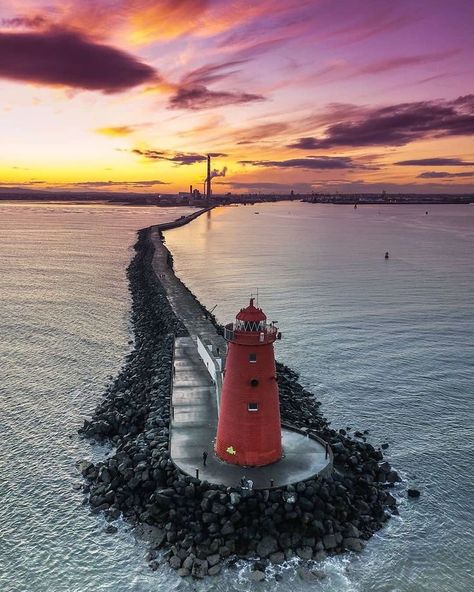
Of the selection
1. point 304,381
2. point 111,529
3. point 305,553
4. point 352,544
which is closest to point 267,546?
point 305,553

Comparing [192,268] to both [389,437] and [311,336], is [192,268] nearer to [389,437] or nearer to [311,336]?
[311,336]

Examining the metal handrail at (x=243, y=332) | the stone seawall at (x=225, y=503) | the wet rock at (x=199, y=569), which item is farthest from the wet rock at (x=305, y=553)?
the metal handrail at (x=243, y=332)

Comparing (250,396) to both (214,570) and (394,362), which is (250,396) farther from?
(394,362)

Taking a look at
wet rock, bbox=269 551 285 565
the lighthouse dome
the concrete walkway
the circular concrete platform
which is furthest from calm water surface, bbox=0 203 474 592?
the lighthouse dome

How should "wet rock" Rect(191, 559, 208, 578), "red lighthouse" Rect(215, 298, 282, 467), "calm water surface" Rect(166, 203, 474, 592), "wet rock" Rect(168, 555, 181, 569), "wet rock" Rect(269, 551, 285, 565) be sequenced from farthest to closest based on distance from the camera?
"red lighthouse" Rect(215, 298, 282, 467)
"calm water surface" Rect(166, 203, 474, 592)
"wet rock" Rect(269, 551, 285, 565)
"wet rock" Rect(168, 555, 181, 569)
"wet rock" Rect(191, 559, 208, 578)

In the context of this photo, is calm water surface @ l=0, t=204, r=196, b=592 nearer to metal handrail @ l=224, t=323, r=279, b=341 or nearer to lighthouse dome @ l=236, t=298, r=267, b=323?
metal handrail @ l=224, t=323, r=279, b=341

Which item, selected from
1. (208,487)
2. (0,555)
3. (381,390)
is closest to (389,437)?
(381,390)
